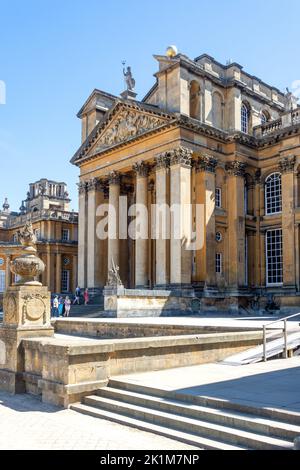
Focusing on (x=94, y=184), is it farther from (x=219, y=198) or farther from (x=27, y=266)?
(x=27, y=266)

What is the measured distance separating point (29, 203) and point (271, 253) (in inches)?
2086

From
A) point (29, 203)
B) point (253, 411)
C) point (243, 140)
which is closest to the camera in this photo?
point (253, 411)

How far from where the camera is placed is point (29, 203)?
78938 millimetres

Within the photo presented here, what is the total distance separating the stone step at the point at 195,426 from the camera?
5895 mm

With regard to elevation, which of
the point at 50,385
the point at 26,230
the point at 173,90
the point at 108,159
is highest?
the point at 173,90

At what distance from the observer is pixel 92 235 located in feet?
124

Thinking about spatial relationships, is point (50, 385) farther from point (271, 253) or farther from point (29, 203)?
point (29, 203)

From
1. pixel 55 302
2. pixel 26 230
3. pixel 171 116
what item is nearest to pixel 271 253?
pixel 171 116

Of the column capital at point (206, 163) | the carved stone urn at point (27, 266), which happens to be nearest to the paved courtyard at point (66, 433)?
the carved stone urn at point (27, 266)

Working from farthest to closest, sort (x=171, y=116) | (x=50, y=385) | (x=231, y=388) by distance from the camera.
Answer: (x=171, y=116), (x=50, y=385), (x=231, y=388)

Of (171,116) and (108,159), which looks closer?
(171,116)

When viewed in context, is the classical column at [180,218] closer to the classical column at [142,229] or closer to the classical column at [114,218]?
the classical column at [142,229]

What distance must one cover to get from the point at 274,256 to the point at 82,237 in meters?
14.8

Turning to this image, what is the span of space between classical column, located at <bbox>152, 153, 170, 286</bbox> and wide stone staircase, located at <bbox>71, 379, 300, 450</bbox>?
71.9 feet
